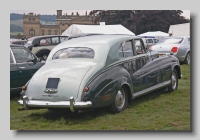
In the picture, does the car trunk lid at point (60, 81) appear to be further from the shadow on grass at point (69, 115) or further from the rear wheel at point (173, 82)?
the rear wheel at point (173, 82)

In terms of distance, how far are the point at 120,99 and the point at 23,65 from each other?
9.23ft

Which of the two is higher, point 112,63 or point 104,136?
point 112,63

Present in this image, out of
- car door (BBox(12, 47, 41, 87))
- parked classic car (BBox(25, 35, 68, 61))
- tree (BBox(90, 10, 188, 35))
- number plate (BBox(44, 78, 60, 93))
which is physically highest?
tree (BBox(90, 10, 188, 35))

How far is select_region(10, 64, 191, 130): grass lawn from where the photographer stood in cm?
582

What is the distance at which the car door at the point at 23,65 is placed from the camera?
26.9 feet

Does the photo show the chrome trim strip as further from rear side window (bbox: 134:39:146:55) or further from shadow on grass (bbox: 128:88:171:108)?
rear side window (bbox: 134:39:146:55)

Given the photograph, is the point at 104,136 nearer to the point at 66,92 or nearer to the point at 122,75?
the point at 66,92

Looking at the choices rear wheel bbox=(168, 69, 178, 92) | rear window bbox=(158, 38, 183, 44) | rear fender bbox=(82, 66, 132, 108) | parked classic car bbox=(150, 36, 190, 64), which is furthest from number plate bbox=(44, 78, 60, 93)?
rear window bbox=(158, 38, 183, 44)

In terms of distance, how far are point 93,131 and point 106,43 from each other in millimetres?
2039

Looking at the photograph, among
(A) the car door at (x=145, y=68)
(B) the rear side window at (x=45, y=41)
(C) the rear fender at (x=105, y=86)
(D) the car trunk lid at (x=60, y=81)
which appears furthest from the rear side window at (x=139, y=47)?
(B) the rear side window at (x=45, y=41)

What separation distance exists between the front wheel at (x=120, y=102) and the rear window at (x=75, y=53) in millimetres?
876

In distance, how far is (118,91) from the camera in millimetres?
6582

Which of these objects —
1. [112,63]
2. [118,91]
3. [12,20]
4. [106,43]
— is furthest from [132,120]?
[12,20]

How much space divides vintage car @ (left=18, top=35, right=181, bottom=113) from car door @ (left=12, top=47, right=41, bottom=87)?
4.41 ft
